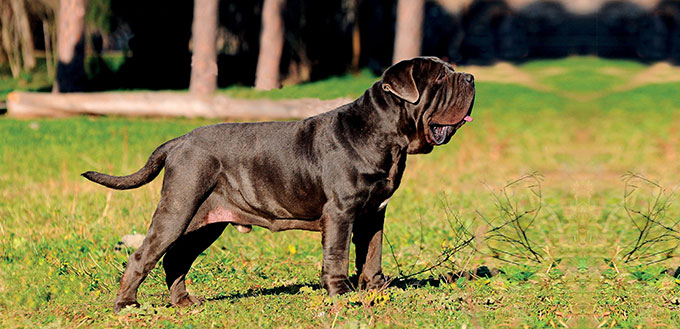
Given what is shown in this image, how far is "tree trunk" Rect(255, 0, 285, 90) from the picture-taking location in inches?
708

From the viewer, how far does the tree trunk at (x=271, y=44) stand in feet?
59.0

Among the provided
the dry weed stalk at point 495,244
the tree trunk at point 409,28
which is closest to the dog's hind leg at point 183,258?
the dry weed stalk at point 495,244

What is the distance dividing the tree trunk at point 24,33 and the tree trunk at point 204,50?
65.3ft

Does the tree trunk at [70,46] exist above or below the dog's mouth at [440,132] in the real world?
below

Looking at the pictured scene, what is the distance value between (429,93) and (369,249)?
1420 mm

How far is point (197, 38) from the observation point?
18625 mm

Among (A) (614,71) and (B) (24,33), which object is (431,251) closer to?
(A) (614,71)

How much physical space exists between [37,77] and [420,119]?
119 feet

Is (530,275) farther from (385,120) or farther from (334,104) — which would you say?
(334,104)

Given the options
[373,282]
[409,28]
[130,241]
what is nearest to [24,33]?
[409,28]

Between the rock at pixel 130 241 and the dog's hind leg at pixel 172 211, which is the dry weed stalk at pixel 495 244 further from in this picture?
the rock at pixel 130 241

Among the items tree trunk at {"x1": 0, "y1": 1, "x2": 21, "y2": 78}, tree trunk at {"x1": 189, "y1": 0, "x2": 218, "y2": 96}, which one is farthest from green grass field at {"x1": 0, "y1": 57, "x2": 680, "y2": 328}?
tree trunk at {"x1": 0, "y1": 1, "x2": 21, "y2": 78}

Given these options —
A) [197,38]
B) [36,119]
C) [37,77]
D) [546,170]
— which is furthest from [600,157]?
[37,77]

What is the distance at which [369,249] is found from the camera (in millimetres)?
6363
